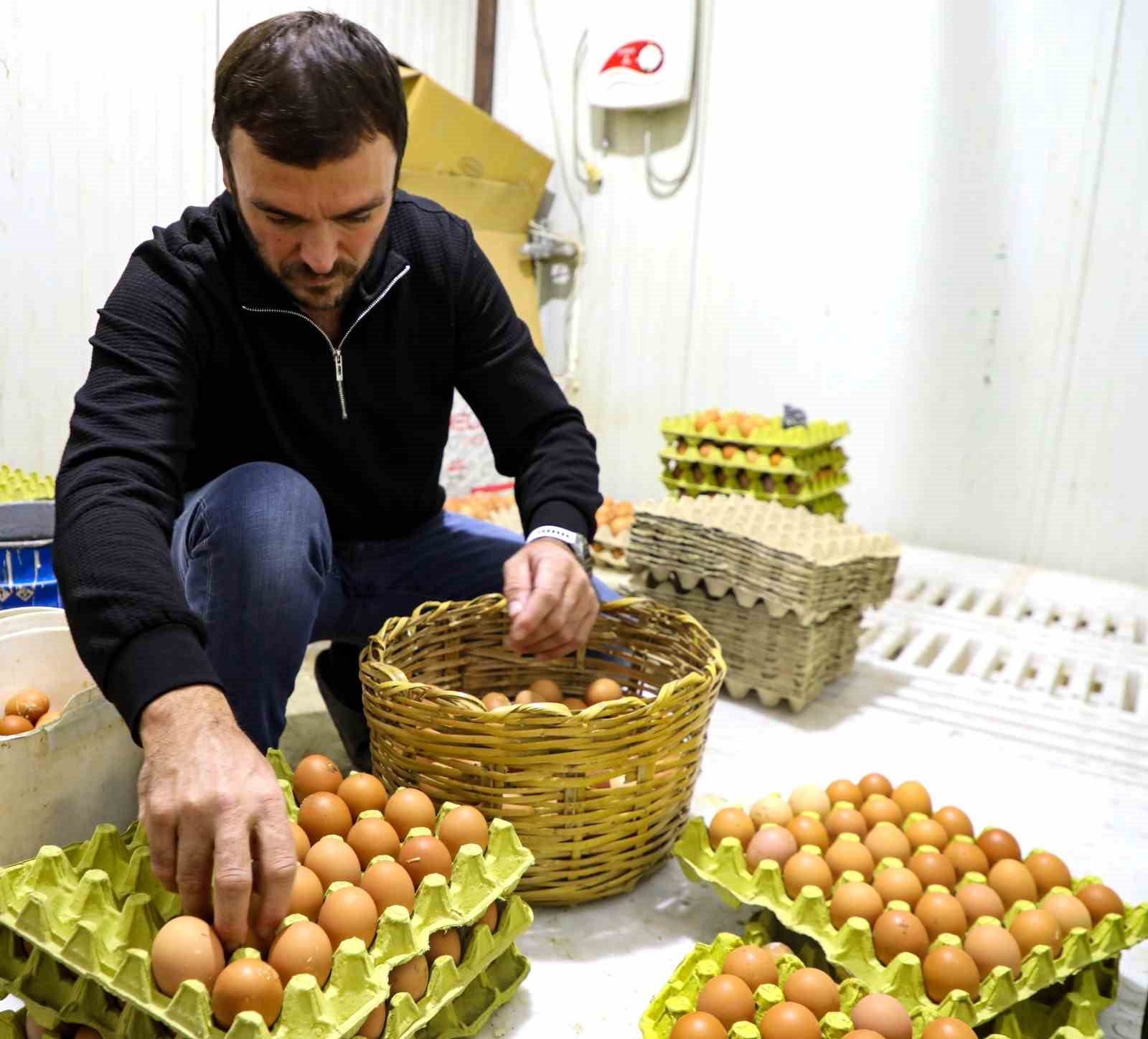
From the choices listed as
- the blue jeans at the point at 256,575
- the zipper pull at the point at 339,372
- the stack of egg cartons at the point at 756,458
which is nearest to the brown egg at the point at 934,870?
the blue jeans at the point at 256,575

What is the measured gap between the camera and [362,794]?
3.74ft

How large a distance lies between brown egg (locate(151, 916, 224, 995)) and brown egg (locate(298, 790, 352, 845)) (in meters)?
0.24

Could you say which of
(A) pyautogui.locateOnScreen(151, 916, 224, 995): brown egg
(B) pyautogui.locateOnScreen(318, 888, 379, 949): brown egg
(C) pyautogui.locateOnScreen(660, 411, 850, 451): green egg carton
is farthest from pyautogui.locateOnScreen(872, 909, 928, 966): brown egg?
(C) pyautogui.locateOnScreen(660, 411, 850, 451): green egg carton

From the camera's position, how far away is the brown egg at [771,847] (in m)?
1.27

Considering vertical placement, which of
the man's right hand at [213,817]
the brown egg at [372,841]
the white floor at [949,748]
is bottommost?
the white floor at [949,748]

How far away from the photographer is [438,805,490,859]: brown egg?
1.09 meters

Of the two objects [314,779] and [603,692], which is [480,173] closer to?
[603,692]

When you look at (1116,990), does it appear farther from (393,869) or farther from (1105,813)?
(393,869)

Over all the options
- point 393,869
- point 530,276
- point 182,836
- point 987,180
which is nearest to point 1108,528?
point 987,180

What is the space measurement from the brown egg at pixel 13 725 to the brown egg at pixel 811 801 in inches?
39.8

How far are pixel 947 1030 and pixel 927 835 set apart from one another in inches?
15.4

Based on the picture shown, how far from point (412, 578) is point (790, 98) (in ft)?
7.56

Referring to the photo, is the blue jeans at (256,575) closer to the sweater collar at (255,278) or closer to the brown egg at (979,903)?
the sweater collar at (255,278)

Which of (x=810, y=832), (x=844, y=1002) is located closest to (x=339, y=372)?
(x=810, y=832)
